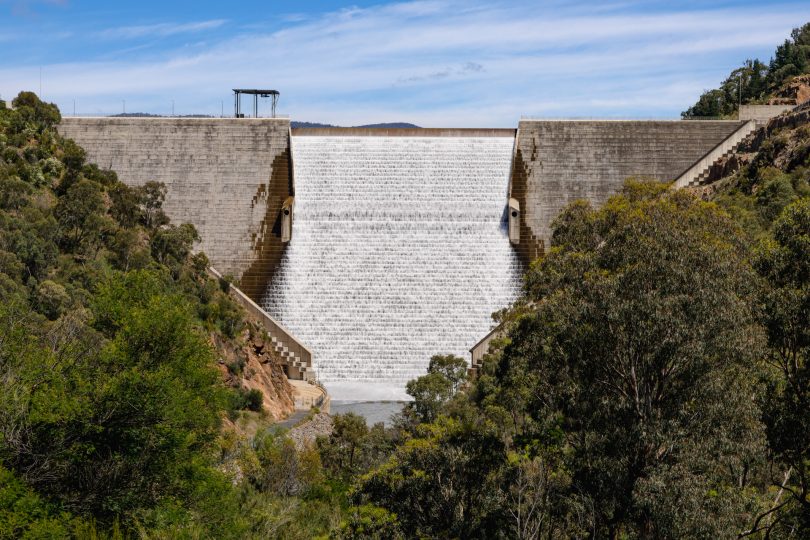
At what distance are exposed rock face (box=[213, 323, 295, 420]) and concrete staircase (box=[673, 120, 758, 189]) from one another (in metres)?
21.8

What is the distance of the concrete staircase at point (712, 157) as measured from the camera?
54281mm

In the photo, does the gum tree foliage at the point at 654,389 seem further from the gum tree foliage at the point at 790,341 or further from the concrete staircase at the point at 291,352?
the concrete staircase at the point at 291,352

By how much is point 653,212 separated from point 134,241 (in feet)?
82.5

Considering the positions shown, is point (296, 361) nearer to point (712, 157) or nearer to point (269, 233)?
point (269, 233)

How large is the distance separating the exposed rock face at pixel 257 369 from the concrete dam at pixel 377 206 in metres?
1.61

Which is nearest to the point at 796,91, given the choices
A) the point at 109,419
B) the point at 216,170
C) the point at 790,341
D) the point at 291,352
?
the point at 216,170

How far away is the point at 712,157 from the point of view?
180 feet

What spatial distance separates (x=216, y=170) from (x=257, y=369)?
15021 millimetres

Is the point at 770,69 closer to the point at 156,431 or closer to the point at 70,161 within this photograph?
the point at 70,161

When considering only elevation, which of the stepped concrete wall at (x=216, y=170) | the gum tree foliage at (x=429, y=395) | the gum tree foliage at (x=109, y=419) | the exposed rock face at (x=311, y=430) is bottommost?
the exposed rock face at (x=311, y=430)

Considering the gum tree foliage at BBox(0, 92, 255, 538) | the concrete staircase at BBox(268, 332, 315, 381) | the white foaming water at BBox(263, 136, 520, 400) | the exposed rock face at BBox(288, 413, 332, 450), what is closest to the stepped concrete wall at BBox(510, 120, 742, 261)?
the white foaming water at BBox(263, 136, 520, 400)

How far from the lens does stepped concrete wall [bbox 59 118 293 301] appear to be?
175ft

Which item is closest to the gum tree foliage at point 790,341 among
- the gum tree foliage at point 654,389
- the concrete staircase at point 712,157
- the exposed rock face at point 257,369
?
the gum tree foliage at point 654,389

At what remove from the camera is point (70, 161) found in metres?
48.8
